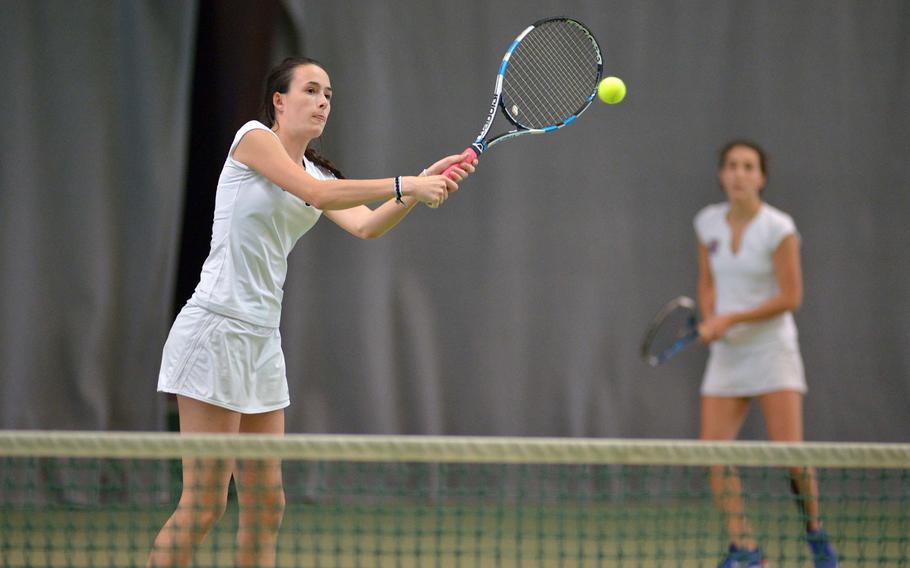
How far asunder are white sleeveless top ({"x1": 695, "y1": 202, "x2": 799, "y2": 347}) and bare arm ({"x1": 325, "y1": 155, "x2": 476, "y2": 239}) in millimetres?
1419

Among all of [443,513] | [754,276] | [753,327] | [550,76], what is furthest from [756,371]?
[550,76]

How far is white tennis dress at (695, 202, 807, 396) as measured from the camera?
3.79 metres

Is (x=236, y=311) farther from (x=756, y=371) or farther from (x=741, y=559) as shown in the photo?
(x=756, y=371)

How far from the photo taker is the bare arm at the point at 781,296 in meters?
3.79

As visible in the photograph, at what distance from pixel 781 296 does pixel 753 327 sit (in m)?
0.15

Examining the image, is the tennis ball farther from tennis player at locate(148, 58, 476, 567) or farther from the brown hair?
the brown hair

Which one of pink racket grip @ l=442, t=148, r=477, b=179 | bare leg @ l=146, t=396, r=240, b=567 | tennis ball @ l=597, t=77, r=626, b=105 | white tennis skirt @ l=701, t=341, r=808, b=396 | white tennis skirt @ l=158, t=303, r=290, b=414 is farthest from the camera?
white tennis skirt @ l=701, t=341, r=808, b=396

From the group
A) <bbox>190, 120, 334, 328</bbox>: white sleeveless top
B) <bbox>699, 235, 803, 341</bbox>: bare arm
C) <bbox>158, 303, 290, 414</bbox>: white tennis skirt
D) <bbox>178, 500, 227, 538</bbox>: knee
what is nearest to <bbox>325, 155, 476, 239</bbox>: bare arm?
<bbox>190, 120, 334, 328</bbox>: white sleeveless top

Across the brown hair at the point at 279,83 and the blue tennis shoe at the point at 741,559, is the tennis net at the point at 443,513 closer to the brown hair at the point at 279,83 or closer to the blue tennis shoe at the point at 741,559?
the blue tennis shoe at the point at 741,559

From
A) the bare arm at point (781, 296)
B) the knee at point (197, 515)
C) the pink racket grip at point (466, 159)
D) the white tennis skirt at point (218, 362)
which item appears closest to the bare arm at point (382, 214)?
the pink racket grip at point (466, 159)

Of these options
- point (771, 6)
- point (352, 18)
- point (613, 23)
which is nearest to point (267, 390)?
point (352, 18)

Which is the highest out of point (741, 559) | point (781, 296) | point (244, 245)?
point (244, 245)

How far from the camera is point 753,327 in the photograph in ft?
12.7

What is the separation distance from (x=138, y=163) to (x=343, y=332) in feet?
3.62
